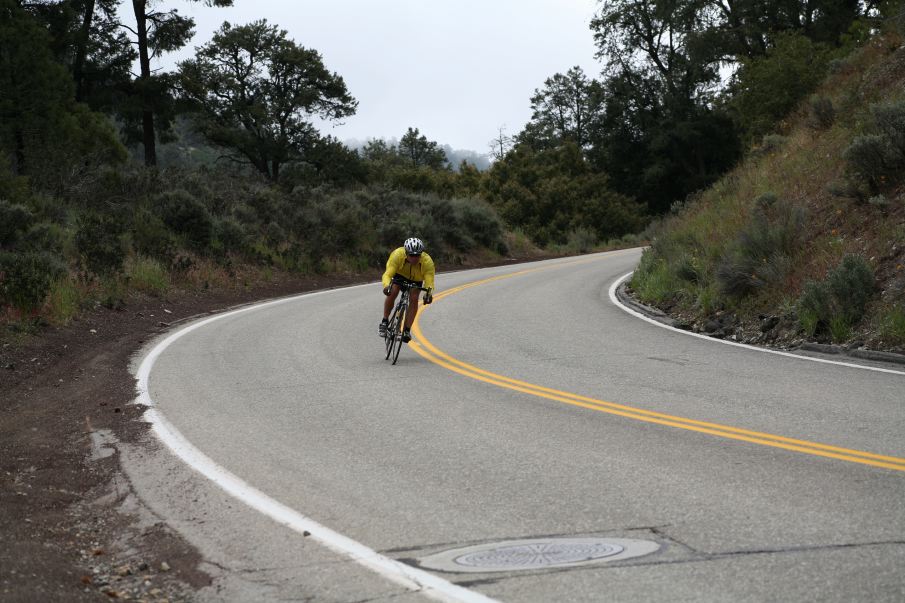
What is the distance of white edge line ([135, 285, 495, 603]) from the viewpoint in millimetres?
4387

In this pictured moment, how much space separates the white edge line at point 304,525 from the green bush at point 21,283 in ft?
21.3

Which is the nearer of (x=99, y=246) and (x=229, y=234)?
(x=99, y=246)

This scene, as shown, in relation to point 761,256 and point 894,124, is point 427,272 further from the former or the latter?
point 894,124

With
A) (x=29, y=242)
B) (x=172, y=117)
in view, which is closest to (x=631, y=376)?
(x=29, y=242)

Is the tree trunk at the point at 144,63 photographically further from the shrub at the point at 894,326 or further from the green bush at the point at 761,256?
the shrub at the point at 894,326

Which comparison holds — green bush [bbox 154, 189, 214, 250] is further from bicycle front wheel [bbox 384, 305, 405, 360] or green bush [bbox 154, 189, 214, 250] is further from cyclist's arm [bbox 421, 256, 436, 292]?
bicycle front wheel [bbox 384, 305, 405, 360]

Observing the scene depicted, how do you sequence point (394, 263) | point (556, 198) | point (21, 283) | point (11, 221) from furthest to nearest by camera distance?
1. point (556, 198)
2. point (11, 221)
3. point (21, 283)
4. point (394, 263)

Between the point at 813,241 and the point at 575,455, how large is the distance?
389 inches

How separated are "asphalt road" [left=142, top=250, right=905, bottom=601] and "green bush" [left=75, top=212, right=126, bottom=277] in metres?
7.35

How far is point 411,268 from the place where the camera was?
42.6 ft

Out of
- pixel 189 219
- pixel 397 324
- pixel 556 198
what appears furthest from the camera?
pixel 556 198

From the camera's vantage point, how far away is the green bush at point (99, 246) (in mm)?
19297

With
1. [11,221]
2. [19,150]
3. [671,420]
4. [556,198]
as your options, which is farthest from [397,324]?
[556,198]

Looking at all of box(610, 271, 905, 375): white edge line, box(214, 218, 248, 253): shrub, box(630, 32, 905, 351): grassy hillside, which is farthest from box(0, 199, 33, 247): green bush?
box(630, 32, 905, 351): grassy hillside
